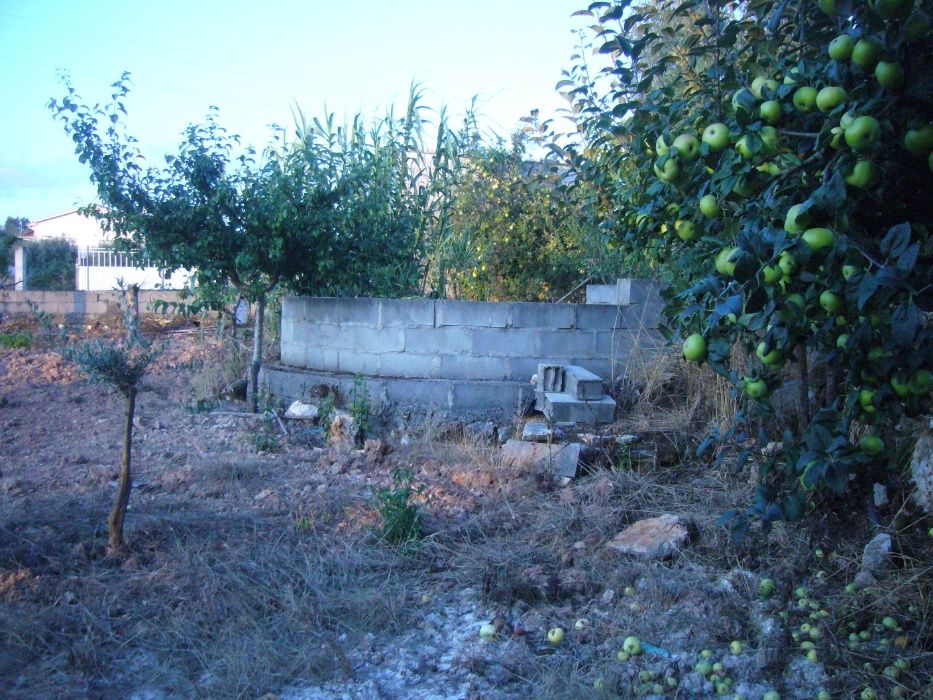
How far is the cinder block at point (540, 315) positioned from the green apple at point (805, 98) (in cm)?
426

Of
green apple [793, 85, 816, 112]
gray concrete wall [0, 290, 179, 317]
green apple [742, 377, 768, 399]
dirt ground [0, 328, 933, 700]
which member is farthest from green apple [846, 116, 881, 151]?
gray concrete wall [0, 290, 179, 317]

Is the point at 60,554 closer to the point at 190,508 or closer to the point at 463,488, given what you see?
the point at 190,508

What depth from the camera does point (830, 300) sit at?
1.78m

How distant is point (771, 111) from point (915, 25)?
0.34 meters

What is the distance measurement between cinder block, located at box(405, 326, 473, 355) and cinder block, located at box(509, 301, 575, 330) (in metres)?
0.39

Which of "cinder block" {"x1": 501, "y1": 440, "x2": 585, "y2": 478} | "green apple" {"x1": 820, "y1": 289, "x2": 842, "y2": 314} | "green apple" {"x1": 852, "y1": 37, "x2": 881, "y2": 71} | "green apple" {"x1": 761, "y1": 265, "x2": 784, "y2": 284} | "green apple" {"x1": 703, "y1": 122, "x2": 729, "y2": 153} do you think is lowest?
"cinder block" {"x1": 501, "y1": 440, "x2": 585, "y2": 478}

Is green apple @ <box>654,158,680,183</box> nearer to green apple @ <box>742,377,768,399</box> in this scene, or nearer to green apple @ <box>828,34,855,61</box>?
green apple @ <box>828,34,855,61</box>

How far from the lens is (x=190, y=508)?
4.52 m

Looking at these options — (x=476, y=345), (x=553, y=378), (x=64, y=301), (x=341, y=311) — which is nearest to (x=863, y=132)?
(x=553, y=378)

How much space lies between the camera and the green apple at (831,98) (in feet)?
5.99

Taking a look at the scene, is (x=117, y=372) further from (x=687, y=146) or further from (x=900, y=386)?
(x=900, y=386)

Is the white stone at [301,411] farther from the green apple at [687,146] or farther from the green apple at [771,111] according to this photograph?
the green apple at [771,111]

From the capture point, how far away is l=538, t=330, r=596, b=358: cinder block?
20.6 feet

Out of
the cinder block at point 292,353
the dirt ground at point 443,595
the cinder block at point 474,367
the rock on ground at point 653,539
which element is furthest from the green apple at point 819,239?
the cinder block at point 292,353
